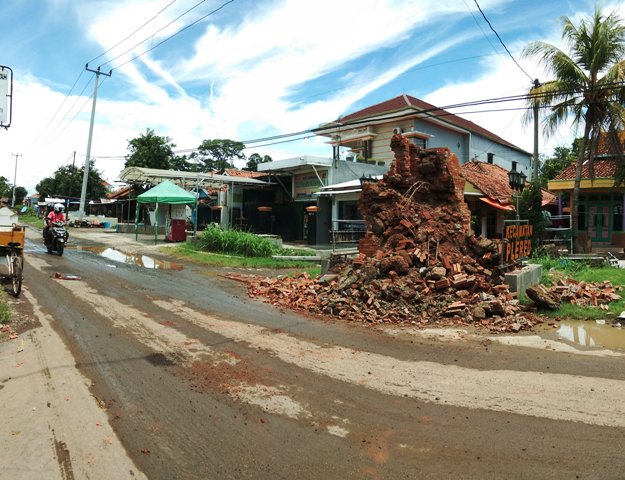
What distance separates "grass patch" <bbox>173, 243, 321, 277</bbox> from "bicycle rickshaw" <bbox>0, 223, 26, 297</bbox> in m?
7.31

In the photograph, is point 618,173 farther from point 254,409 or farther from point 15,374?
point 15,374

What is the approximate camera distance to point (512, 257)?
10742 mm

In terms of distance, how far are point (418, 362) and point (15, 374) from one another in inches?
192

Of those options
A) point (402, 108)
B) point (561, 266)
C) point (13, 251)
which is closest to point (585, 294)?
point (561, 266)

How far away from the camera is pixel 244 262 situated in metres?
→ 17.0

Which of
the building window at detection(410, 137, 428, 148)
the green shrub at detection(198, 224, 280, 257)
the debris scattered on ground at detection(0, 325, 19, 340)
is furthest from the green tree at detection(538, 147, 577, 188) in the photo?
the debris scattered on ground at detection(0, 325, 19, 340)

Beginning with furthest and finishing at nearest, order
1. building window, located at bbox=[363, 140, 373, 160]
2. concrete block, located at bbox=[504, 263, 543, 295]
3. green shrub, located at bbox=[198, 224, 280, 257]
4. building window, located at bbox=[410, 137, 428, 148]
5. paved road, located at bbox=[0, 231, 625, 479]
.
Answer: building window, located at bbox=[363, 140, 373, 160]
building window, located at bbox=[410, 137, 428, 148]
green shrub, located at bbox=[198, 224, 280, 257]
concrete block, located at bbox=[504, 263, 543, 295]
paved road, located at bbox=[0, 231, 625, 479]

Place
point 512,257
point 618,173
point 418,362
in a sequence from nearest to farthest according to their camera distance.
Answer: point 418,362 < point 512,257 < point 618,173

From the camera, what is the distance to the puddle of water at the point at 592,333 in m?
7.28

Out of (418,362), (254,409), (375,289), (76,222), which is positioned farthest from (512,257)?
(76,222)

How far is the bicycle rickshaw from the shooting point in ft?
31.0

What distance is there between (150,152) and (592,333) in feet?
149

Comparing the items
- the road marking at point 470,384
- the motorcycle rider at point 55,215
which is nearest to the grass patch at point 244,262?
the motorcycle rider at point 55,215

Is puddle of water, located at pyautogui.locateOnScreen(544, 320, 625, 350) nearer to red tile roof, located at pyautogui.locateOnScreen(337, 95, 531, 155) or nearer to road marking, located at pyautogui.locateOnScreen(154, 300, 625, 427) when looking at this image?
road marking, located at pyautogui.locateOnScreen(154, 300, 625, 427)
